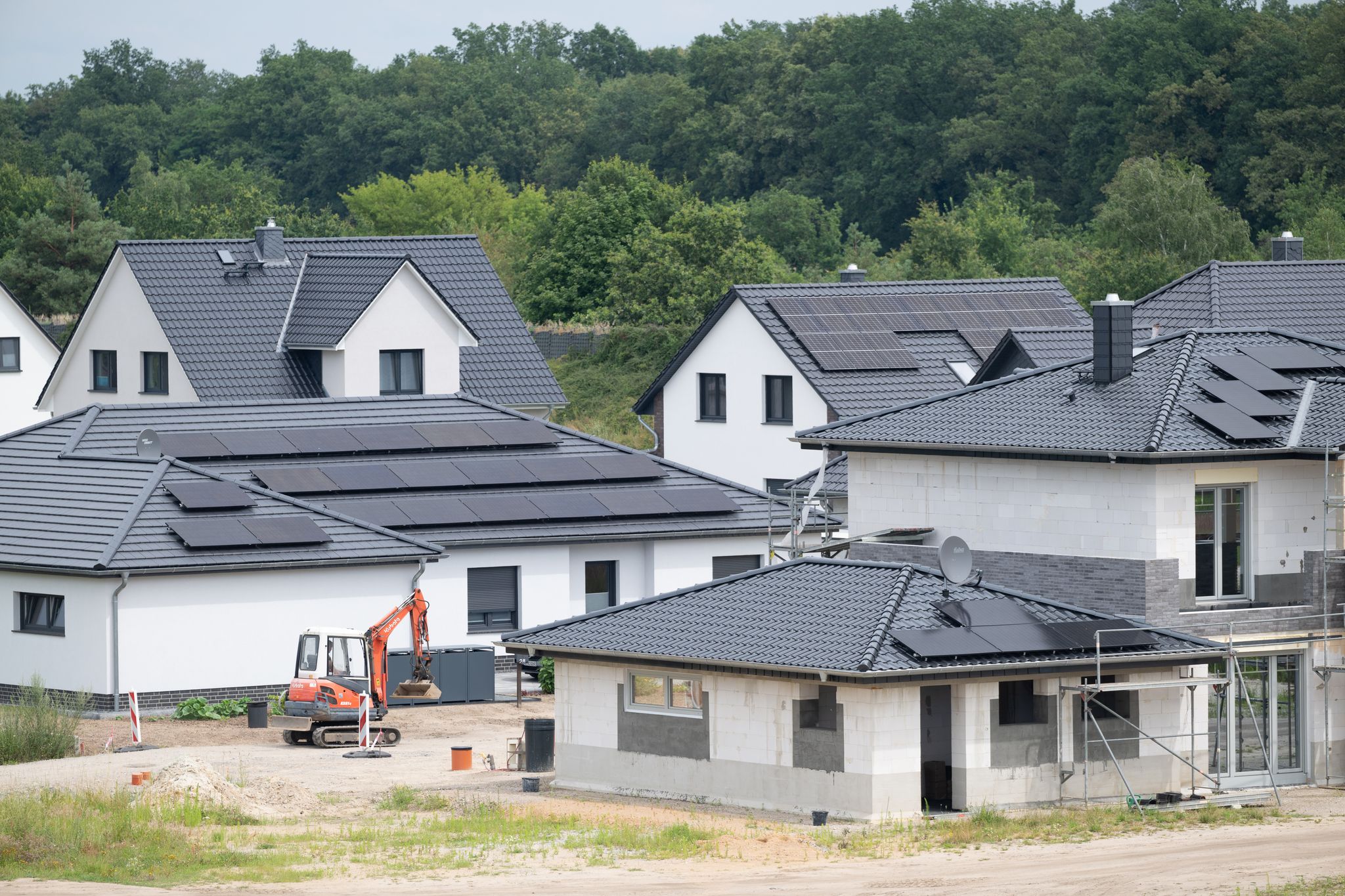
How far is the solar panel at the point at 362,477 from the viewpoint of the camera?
167 feet

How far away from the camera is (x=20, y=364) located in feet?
273

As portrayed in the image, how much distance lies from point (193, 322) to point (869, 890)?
132 ft

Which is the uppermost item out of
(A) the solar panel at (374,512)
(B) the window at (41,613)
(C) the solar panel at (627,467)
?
(C) the solar panel at (627,467)

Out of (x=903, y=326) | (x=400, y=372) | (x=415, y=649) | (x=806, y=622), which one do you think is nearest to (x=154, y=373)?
(x=400, y=372)

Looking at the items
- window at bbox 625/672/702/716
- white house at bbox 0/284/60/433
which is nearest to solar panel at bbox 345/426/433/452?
window at bbox 625/672/702/716

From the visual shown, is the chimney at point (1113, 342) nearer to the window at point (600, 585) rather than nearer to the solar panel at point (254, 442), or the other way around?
the window at point (600, 585)

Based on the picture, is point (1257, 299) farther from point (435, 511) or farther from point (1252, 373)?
point (435, 511)

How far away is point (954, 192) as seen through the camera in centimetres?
13450

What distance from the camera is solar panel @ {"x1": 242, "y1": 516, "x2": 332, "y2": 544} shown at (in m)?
46.3

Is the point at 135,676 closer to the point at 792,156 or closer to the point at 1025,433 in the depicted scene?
the point at 1025,433

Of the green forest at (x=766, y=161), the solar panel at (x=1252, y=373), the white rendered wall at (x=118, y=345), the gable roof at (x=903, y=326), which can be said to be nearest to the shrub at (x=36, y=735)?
the solar panel at (x=1252, y=373)

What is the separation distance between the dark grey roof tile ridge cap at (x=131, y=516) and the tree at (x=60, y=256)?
5661cm

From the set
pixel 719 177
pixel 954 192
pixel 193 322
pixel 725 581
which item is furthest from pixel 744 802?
pixel 719 177

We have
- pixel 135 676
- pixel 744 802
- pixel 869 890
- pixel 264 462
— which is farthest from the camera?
pixel 264 462
